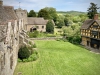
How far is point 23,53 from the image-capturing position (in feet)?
78.4

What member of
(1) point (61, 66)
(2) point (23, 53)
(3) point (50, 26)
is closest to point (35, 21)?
(3) point (50, 26)

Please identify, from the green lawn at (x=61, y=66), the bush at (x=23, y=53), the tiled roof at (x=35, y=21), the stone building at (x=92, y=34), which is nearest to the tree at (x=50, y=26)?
the tiled roof at (x=35, y=21)

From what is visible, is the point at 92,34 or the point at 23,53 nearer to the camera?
the point at 23,53

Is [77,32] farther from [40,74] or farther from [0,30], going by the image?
[0,30]

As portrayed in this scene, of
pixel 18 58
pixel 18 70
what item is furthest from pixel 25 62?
pixel 18 70

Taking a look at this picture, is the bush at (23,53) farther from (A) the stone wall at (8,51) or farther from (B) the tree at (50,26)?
(B) the tree at (50,26)

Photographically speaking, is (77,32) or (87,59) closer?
(87,59)

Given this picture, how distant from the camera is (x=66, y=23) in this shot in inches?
3253

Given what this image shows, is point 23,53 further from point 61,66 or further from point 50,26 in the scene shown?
point 50,26

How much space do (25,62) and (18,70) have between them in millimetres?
3413

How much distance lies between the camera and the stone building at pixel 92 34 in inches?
1367

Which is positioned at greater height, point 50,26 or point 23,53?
point 50,26

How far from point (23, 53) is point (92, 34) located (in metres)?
20.4

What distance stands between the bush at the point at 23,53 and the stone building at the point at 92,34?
18815 millimetres
